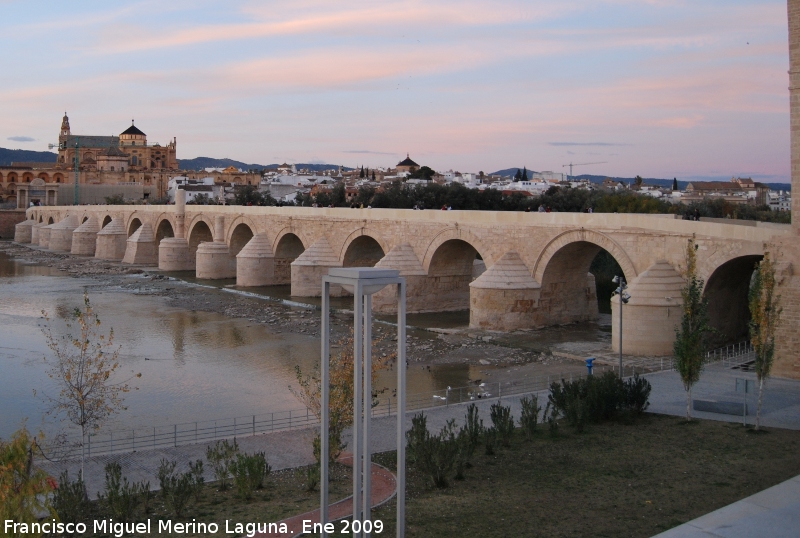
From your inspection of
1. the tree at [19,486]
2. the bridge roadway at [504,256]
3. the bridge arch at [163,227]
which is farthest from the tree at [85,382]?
the bridge arch at [163,227]

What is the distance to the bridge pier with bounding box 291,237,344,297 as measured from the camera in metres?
25.2

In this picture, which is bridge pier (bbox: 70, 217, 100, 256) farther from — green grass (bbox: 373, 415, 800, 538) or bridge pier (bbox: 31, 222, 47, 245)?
green grass (bbox: 373, 415, 800, 538)

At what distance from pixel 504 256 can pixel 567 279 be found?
1.66 meters

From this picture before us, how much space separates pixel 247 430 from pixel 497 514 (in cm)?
467

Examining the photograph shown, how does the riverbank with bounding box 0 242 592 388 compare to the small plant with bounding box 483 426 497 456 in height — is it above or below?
below

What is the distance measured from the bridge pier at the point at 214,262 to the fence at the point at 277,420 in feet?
66.6

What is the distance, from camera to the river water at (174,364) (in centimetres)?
1194

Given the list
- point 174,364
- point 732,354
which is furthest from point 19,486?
point 732,354

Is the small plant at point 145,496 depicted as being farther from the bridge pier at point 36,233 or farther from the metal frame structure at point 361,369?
the bridge pier at point 36,233

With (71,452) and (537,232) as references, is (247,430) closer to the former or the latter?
(71,452)

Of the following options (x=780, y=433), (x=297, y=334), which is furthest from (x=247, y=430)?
(x=297, y=334)

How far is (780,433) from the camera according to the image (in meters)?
9.11

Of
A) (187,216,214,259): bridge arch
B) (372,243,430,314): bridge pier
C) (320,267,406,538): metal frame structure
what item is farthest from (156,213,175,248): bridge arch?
(320,267,406,538): metal frame structure

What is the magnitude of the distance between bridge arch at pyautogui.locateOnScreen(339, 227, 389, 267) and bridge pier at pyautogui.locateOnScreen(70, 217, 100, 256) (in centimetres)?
2407
